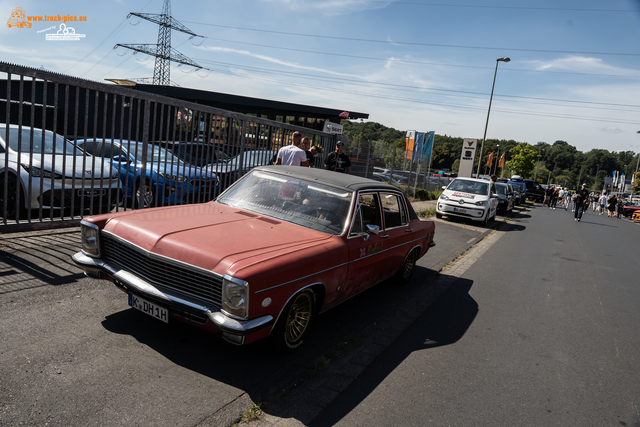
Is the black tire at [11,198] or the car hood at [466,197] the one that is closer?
the black tire at [11,198]

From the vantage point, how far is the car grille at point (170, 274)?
312cm

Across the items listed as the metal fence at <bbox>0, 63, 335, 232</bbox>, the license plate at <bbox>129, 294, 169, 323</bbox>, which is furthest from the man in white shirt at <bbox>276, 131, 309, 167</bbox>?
the license plate at <bbox>129, 294, 169, 323</bbox>

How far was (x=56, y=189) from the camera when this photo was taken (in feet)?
19.9

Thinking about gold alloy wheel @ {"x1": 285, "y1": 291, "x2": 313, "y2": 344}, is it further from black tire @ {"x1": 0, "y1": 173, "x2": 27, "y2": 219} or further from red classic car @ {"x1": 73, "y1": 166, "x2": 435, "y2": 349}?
black tire @ {"x1": 0, "y1": 173, "x2": 27, "y2": 219}

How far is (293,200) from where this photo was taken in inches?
180

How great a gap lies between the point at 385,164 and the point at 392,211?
1515 cm

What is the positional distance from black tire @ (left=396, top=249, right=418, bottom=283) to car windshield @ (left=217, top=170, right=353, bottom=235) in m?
1.99

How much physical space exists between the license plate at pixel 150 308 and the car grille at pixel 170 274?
0.16 meters

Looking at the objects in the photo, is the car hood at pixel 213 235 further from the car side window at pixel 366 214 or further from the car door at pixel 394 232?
the car door at pixel 394 232

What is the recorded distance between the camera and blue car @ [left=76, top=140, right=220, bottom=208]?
6.55 meters

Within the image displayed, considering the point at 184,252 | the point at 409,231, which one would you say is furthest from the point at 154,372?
the point at 409,231

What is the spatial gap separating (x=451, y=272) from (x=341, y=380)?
4.87 meters

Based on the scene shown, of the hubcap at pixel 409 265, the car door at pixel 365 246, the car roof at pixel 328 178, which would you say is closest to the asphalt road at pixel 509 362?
the hubcap at pixel 409 265

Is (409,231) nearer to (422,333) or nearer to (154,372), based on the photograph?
(422,333)
